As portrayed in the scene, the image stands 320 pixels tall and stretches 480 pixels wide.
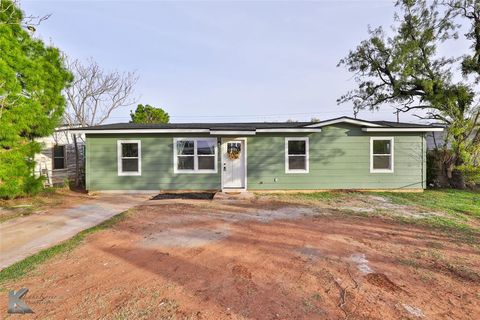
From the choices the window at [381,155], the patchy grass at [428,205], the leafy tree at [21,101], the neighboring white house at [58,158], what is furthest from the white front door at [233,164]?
the neighboring white house at [58,158]

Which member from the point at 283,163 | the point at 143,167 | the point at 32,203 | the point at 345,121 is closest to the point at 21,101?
the point at 32,203

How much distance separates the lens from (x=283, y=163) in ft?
35.2

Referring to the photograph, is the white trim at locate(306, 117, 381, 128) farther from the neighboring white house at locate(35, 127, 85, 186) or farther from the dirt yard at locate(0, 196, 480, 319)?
the neighboring white house at locate(35, 127, 85, 186)

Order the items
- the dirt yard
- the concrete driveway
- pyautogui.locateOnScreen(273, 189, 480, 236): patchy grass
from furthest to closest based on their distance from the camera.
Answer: pyautogui.locateOnScreen(273, 189, 480, 236): patchy grass → the concrete driveway → the dirt yard

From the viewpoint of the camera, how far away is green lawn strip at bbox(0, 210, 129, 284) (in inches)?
144

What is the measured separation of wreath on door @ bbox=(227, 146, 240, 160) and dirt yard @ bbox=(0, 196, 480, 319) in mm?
4870

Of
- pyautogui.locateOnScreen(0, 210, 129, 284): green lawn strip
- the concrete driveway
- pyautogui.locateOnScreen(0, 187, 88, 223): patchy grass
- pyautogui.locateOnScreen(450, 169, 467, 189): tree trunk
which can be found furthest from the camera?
pyautogui.locateOnScreen(450, 169, 467, 189): tree trunk

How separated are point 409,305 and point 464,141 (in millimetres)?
11438

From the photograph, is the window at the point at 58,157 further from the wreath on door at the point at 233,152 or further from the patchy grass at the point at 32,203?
the wreath on door at the point at 233,152

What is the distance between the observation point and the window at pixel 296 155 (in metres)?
10.8

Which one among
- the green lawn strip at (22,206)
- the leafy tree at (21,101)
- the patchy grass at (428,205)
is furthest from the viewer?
the leafy tree at (21,101)

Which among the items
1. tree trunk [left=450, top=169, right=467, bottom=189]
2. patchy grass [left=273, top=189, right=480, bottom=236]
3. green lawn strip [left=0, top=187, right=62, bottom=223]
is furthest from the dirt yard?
tree trunk [left=450, top=169, right=467, bottom=189]

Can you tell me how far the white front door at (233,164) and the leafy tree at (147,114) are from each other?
2023 centimetres

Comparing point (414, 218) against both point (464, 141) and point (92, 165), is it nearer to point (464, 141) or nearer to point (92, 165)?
point (464, 141)
